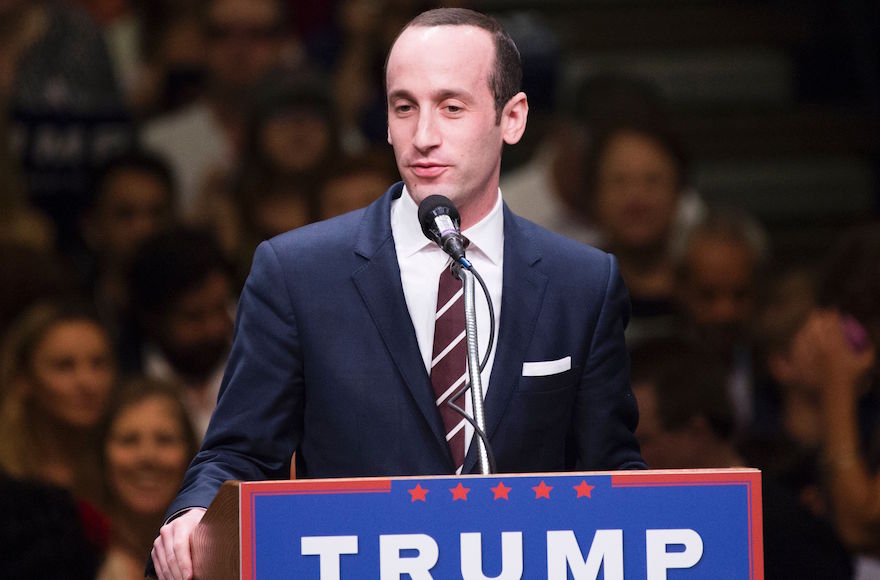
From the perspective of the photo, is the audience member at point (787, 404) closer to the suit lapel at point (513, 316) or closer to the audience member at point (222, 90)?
the suit lapel at point (513, 316)

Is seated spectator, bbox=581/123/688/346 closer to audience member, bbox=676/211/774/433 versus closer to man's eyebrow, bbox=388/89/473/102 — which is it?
audience member, bbox=676/211/774/433

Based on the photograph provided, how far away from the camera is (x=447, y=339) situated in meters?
2.19

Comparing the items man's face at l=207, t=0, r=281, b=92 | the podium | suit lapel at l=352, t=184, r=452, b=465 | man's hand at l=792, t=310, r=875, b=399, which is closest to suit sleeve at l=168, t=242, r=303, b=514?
suit lapel at l=352, t=184, r=452, b=465

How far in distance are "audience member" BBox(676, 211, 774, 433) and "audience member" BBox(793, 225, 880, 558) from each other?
465 mm

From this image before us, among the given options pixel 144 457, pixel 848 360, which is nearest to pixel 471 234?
pixel 144 457

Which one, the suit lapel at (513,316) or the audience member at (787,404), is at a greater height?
the suit lapel at (513,316)

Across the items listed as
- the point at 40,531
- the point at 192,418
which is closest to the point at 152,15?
the point at 192,418

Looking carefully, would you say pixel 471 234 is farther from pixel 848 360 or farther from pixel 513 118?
pixel 848 360

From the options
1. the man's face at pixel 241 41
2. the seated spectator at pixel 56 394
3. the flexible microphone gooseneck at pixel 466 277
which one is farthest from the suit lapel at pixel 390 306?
the man's face at pixel 241 41

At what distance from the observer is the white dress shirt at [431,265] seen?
2.21m

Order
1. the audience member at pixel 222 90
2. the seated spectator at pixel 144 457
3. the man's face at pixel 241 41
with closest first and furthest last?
the seated spectator at pixel 144 457
the audience member at pixel 222 90
the man's face at pixel 241 41

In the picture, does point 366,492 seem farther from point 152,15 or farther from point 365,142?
point 152,15

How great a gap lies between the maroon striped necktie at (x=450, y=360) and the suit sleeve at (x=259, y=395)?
193mm

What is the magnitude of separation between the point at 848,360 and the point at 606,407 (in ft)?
7.60
